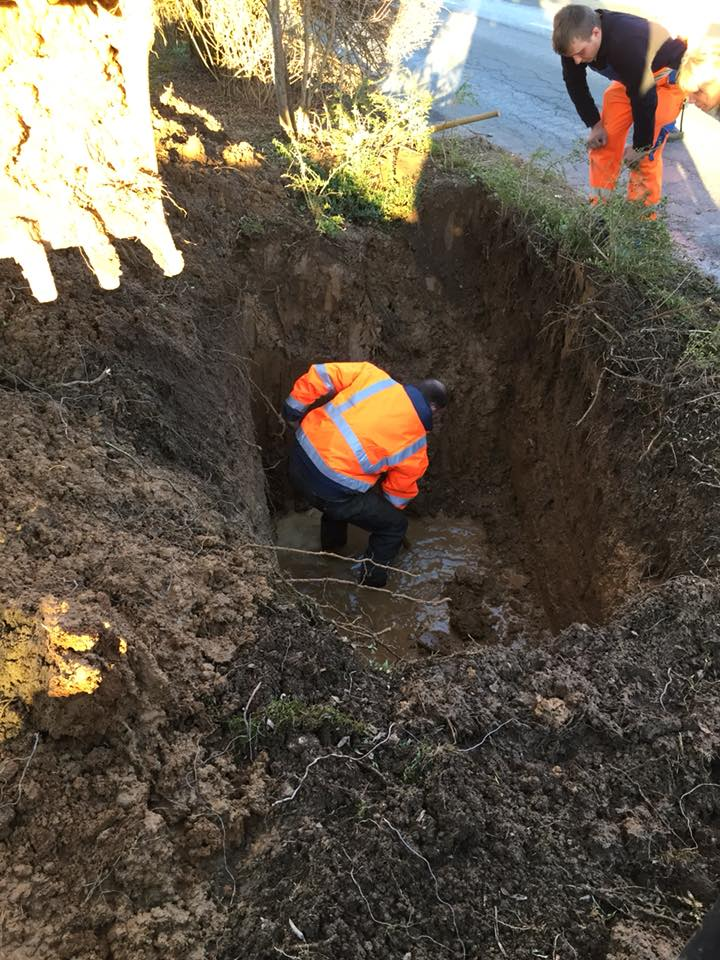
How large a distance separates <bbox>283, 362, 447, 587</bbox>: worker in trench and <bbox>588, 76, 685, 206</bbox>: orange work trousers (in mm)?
2275

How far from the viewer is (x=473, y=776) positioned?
6.81 ft

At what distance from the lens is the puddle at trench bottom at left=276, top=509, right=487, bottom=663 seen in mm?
4113

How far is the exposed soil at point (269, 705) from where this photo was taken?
5.69 feet

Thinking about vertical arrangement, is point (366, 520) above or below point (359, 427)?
below

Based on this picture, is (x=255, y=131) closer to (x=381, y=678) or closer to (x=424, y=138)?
(x=424, y=138)

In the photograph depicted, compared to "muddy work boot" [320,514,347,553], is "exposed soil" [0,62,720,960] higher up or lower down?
higher up

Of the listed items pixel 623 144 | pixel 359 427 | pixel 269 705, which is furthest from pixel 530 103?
pixel 269 705

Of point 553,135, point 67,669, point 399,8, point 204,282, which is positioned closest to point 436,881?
point 67,669

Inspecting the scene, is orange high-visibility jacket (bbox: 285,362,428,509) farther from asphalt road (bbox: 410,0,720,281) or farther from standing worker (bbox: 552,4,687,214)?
asphalt road (bbox: 410,0,720,281)

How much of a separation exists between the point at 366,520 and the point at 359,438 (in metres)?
0.66

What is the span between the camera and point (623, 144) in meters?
5.20

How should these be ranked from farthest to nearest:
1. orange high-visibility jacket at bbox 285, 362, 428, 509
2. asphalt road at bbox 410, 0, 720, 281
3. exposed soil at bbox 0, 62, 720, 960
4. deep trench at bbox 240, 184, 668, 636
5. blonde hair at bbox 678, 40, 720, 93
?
asphalt road at bbox 410, 0, 720, 281 < deep trench at bbox 240, 184, 668, 636 < orange high-visibility jacket at bbox 285, 362, 428, 509 < blonde hair at bbox 678, 40, 720, 93 < exposed soil at bbox 0, 62, 720, 960

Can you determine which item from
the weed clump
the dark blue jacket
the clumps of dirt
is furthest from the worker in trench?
the dark blue jacket

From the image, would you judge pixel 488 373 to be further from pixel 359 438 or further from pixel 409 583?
pixel 409 583
